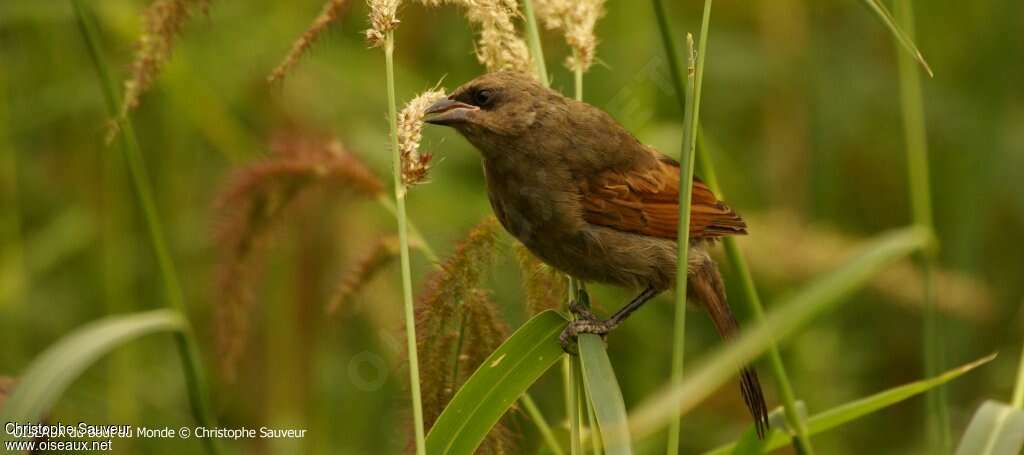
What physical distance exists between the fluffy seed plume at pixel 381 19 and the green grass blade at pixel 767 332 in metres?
0.71

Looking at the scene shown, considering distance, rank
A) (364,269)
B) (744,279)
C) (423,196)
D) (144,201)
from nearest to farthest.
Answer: (744,279)
(144,201)
(364,269)
(423,196)

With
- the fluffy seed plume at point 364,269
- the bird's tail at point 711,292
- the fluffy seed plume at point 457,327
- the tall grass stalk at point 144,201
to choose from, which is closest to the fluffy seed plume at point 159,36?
the tall grass stalk at point 144,201

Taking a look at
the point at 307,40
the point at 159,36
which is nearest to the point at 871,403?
the point at 307,40

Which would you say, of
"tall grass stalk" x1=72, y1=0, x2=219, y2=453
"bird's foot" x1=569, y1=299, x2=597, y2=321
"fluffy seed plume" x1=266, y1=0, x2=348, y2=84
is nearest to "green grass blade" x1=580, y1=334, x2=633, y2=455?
"bird's foot" x1=569, y1=299, x2=597, y2=321

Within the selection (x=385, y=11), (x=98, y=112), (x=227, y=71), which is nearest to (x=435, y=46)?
(x=227, y=71)

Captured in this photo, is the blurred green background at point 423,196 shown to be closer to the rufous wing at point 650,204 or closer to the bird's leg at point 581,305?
the rufous wing at point 650,204

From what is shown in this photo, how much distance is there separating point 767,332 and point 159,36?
1.37 m

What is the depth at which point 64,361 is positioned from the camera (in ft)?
6.91

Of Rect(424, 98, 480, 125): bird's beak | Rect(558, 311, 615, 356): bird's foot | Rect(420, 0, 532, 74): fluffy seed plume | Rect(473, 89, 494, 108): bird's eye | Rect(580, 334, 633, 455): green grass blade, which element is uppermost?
Rect(420, 0, 532, 74): fluffy seed plume

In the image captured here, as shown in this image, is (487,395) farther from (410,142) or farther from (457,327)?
(410,142)

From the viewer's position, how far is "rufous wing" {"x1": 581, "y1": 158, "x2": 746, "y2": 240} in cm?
293

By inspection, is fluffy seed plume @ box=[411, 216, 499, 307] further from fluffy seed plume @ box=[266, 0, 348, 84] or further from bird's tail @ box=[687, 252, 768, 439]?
bird's tail @ box=[687, 252, 768, 439]

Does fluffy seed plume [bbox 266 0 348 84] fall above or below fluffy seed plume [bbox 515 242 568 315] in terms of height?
above

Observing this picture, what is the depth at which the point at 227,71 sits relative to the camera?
15.6 feet
